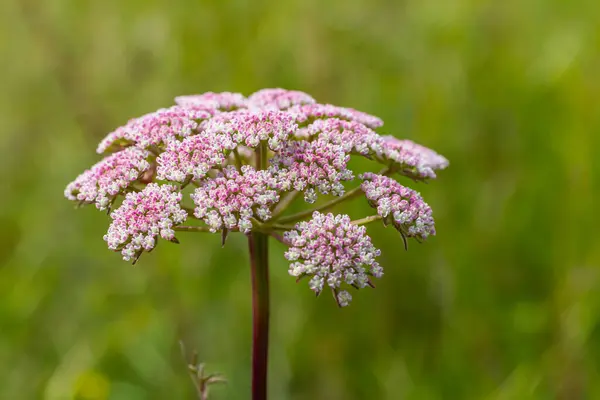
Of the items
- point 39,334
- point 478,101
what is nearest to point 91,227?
point 39,334

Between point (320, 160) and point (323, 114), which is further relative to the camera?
point (323, 114)

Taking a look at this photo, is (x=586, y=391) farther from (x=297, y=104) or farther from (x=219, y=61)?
(x=219, y=61)

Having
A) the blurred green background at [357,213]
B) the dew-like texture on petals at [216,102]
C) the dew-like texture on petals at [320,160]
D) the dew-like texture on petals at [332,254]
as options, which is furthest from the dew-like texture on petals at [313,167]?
the blurred green background at [357,213]

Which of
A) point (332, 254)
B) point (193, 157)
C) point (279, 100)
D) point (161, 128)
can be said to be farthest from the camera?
Result: point (279, 100)

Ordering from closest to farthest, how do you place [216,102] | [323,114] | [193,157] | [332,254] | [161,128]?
[332,254] < [193,157] < [161,128] < [323,114] < [216,102]

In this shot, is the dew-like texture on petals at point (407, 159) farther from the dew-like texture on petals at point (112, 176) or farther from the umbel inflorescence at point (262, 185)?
the dew-like texture on petals at point (112, 176)

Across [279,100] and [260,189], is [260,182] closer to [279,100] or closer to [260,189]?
[260,189]

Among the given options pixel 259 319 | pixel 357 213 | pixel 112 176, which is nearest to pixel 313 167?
pixel 259 319
